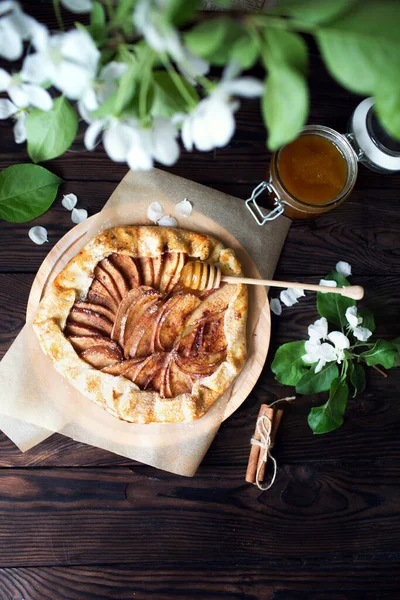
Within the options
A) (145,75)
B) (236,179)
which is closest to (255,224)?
(236,179)

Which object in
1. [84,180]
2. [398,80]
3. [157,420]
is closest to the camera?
[398,80]

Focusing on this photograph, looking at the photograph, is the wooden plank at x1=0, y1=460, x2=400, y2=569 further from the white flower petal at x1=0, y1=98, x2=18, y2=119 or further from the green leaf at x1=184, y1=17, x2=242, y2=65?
the green leaf at x1=184, y1=17, x2=242, y2=65

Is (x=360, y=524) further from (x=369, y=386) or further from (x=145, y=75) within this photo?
(x=145, y=75)

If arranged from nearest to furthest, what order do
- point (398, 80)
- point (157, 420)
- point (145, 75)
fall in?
1. point (398, 80)
2. point (145, 75)
3. point (157, 420)

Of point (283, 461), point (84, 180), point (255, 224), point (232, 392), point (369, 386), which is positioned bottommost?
point (283, 461)

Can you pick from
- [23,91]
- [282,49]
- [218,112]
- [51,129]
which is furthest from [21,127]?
[282,49]

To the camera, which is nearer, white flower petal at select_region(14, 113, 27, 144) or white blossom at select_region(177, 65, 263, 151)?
white blossom at select_region(177, 65, 263, 151)

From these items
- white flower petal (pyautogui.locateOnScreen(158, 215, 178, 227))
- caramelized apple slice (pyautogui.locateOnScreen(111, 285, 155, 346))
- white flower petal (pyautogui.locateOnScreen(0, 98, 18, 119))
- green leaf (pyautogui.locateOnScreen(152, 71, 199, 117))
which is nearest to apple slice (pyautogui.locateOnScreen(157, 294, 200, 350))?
caramelized apple slice (pyautogui.locateOnScreen(111, 285, 155, 346))

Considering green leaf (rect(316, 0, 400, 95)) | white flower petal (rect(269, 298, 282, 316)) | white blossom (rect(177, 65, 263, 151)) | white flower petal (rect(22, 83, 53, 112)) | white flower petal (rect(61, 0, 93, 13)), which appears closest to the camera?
green leaf (rect(316, 0, 400, 95))
